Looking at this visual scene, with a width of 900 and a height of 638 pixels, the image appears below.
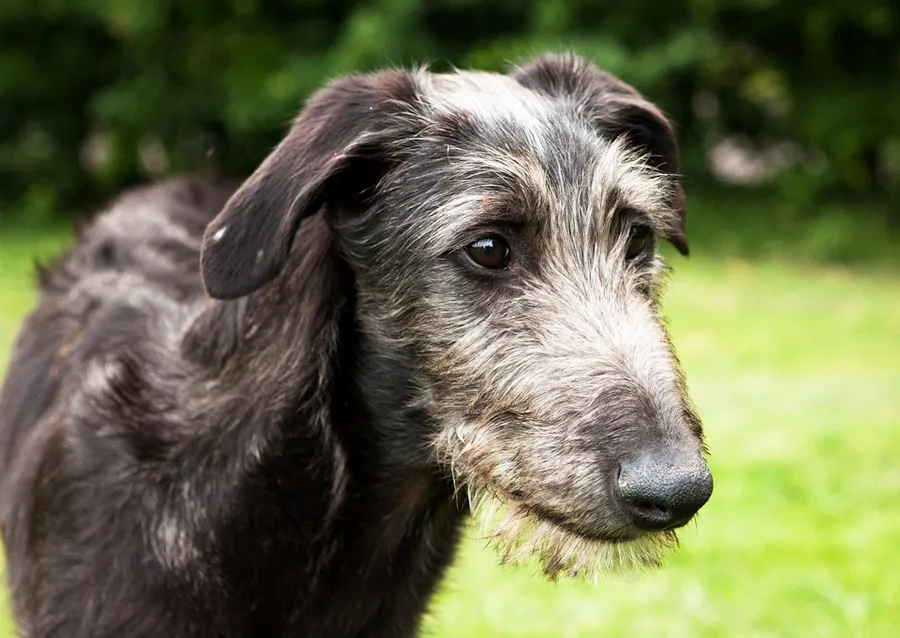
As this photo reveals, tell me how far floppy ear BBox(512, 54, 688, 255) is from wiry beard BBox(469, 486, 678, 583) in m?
1.08

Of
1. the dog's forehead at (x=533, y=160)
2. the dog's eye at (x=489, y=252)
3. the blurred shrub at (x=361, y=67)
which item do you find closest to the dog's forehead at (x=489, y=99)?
the dog's forehead at (x=533, y=160)

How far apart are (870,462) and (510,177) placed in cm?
520

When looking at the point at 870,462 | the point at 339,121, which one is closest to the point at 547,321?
the point at 339,121

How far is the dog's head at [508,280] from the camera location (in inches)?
102

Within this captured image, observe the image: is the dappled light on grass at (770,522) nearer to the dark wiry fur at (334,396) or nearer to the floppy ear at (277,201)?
the dark wiry fur at (334,396)

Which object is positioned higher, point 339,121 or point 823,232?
point 339,121

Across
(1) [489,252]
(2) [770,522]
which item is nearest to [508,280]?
(1) [489,252]

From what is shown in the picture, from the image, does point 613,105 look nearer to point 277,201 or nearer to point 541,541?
point 277,201

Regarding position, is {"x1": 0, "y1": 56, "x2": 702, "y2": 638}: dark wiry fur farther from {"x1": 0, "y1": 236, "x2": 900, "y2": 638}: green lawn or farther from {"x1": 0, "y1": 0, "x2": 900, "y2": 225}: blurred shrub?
{"x1": 0, "y1": 0, "x2": 900, "y2": 225}: blurred shrub

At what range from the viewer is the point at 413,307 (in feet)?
9.53

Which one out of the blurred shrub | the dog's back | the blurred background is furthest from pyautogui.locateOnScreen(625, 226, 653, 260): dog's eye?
the blurred shrub

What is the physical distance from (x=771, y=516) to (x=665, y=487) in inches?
167

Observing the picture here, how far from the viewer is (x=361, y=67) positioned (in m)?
15.7

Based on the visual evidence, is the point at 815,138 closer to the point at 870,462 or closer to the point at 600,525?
the point at 870,462
